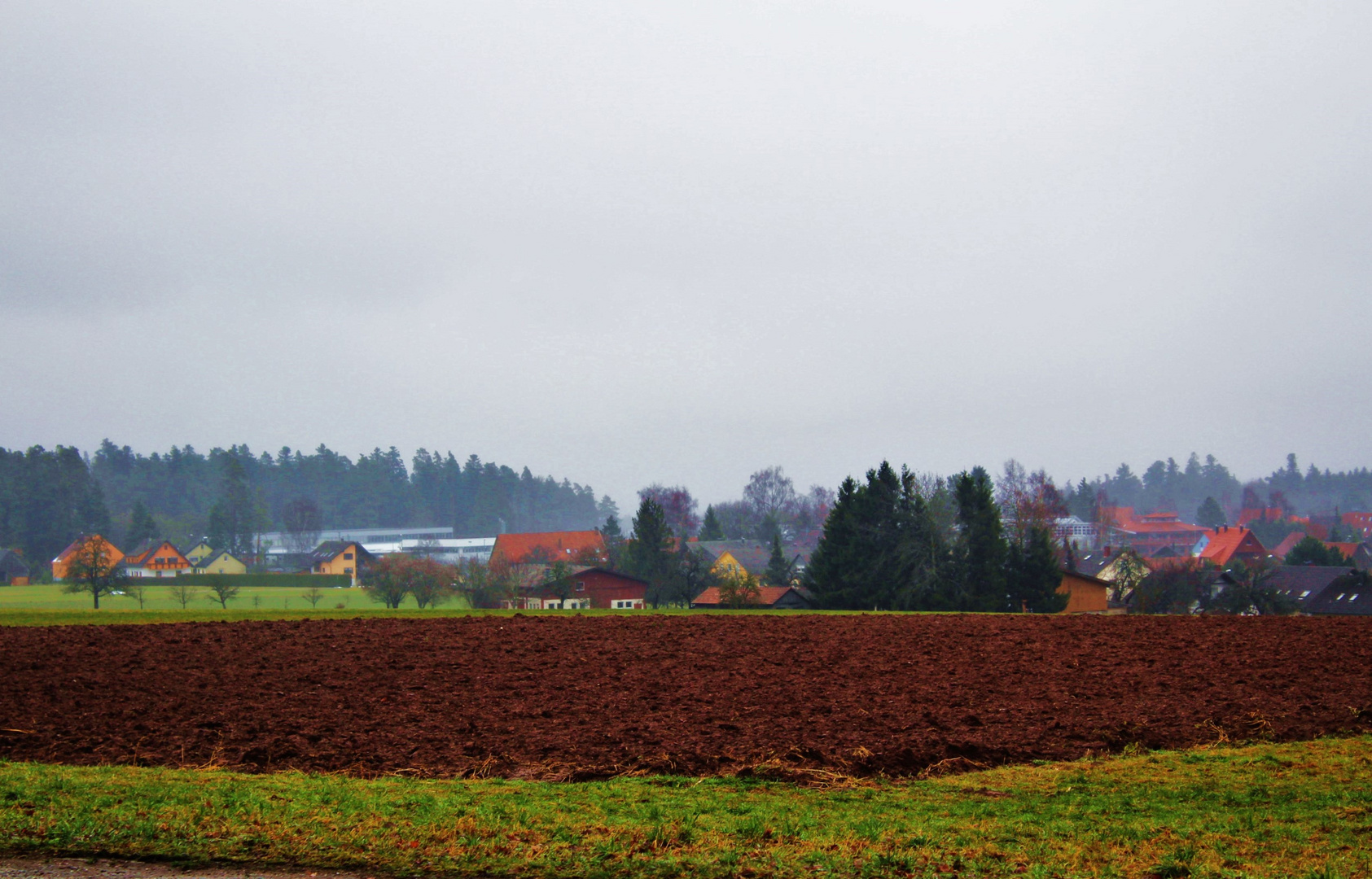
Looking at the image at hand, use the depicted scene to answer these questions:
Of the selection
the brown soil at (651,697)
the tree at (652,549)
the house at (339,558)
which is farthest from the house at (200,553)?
the brown soil at (651,697)

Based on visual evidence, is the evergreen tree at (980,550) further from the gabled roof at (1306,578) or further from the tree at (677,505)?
the tree at (677,505)

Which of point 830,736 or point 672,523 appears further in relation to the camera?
point 672,523

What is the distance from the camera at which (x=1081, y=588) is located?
57.6 meters

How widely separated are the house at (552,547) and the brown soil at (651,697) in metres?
50.1

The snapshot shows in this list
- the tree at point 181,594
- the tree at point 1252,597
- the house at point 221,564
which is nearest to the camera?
the tree at point 1252,597

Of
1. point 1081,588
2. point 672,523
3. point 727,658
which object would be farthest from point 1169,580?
point 672,523

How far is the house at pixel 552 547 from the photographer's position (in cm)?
7707

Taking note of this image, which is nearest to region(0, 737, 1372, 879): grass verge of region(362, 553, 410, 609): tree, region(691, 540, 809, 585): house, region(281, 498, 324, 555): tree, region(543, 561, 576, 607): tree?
region(543, 561, 576, 607): tree

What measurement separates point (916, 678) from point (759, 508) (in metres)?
142

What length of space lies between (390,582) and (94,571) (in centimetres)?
1542

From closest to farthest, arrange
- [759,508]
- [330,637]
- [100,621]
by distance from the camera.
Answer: [330,637] → [100,621] → [759,508]

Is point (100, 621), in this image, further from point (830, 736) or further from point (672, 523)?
point (672, 523)

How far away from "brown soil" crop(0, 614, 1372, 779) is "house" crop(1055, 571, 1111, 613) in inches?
1266

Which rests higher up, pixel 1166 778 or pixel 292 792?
pixel 292 792
